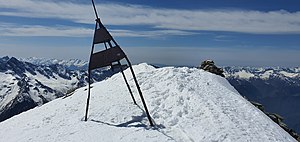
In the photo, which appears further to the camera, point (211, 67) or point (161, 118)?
point (211, 67)

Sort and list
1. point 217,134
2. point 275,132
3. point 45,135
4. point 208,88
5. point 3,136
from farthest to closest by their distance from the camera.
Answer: point 208,88 < point 3,136 < point 45,135 < point 275,132 < point 217,134

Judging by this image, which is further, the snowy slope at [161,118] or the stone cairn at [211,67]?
the stone cairn at [211,67]

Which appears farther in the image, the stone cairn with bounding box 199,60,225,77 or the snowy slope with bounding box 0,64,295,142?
the stone cairn with bounding box 199,60,225,77

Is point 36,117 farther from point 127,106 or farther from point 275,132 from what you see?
point 275,132

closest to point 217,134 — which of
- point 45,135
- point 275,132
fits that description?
point 275,132

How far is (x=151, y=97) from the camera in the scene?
26.2 m

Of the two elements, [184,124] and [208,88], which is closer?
[184,124]

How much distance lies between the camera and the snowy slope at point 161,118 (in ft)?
64.8

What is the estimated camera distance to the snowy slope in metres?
19.8

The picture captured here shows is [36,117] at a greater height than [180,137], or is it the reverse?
[180,137]

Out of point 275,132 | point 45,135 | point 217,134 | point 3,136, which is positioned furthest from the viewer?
point 3,136

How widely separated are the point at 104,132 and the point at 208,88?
9909mm

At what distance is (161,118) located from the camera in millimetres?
22391

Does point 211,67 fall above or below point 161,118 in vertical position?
above
